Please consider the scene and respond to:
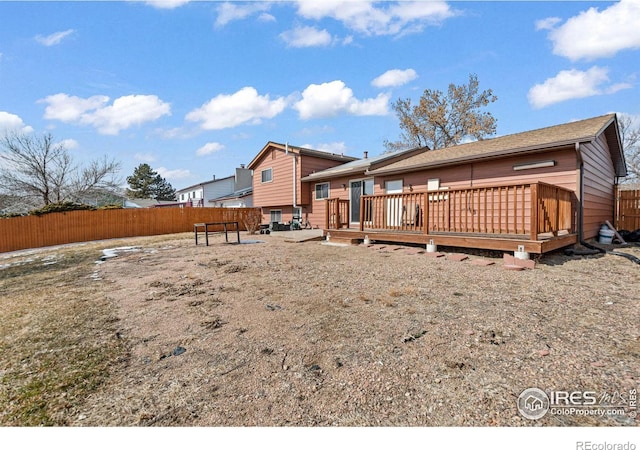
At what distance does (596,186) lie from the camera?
26.9 feet

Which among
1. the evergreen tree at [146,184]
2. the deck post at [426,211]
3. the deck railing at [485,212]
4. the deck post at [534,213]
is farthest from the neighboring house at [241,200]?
the evergreen tree at [146,184]

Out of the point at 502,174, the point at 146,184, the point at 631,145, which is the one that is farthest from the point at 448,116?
the point at 146,184

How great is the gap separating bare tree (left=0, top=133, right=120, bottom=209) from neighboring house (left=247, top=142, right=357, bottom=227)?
1308 centimetres

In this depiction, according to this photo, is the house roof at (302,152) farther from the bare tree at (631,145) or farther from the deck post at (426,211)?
the bare tree at (631,145)

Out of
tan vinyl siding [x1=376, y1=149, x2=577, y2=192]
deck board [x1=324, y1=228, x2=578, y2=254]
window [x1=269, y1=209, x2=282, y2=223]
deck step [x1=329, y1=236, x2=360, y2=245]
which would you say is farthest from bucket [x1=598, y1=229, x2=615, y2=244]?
window [x1=269, y1=209, x2=282, y2=223]

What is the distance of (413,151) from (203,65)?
8702mm

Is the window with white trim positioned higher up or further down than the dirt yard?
higher up

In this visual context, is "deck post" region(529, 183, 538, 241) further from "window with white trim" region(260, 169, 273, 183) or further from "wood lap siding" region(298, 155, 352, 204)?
"window with white trim" region(260, 169, 273, 183)

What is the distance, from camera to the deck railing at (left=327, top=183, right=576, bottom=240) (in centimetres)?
540

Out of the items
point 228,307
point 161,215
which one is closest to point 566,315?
point 228,307

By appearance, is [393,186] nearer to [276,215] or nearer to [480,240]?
[480,240]

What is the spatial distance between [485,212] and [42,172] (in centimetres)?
2708

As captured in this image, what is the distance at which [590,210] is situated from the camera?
25.6ft
